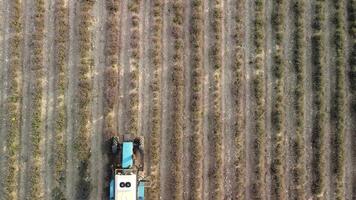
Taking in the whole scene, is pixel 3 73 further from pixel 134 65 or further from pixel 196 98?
pixel 196 98

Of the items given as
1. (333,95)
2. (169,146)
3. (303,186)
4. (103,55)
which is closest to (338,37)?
(333,95)

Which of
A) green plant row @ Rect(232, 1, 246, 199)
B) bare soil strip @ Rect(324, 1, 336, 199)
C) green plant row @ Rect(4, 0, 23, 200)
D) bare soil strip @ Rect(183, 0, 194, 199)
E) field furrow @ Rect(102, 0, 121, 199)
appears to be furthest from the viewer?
bare soil strip @ Rect(324, 1, 336, 199)

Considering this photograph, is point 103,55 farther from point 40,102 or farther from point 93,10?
point 40,102

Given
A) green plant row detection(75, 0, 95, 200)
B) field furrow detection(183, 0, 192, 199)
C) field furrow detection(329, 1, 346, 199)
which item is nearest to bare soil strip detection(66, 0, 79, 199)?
green plant row detection(75, 0, 95, 200)

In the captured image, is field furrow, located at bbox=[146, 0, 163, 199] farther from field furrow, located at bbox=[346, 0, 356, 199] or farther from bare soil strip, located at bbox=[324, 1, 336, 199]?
field furrow, located at bbox=[346, 0, 356, 199]

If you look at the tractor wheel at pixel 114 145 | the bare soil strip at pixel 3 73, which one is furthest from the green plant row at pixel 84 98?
the bare soil strip at pixel 3 73

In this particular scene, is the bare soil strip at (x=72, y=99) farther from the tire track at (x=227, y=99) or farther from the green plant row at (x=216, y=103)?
the tire track at (x=227, y=99)
